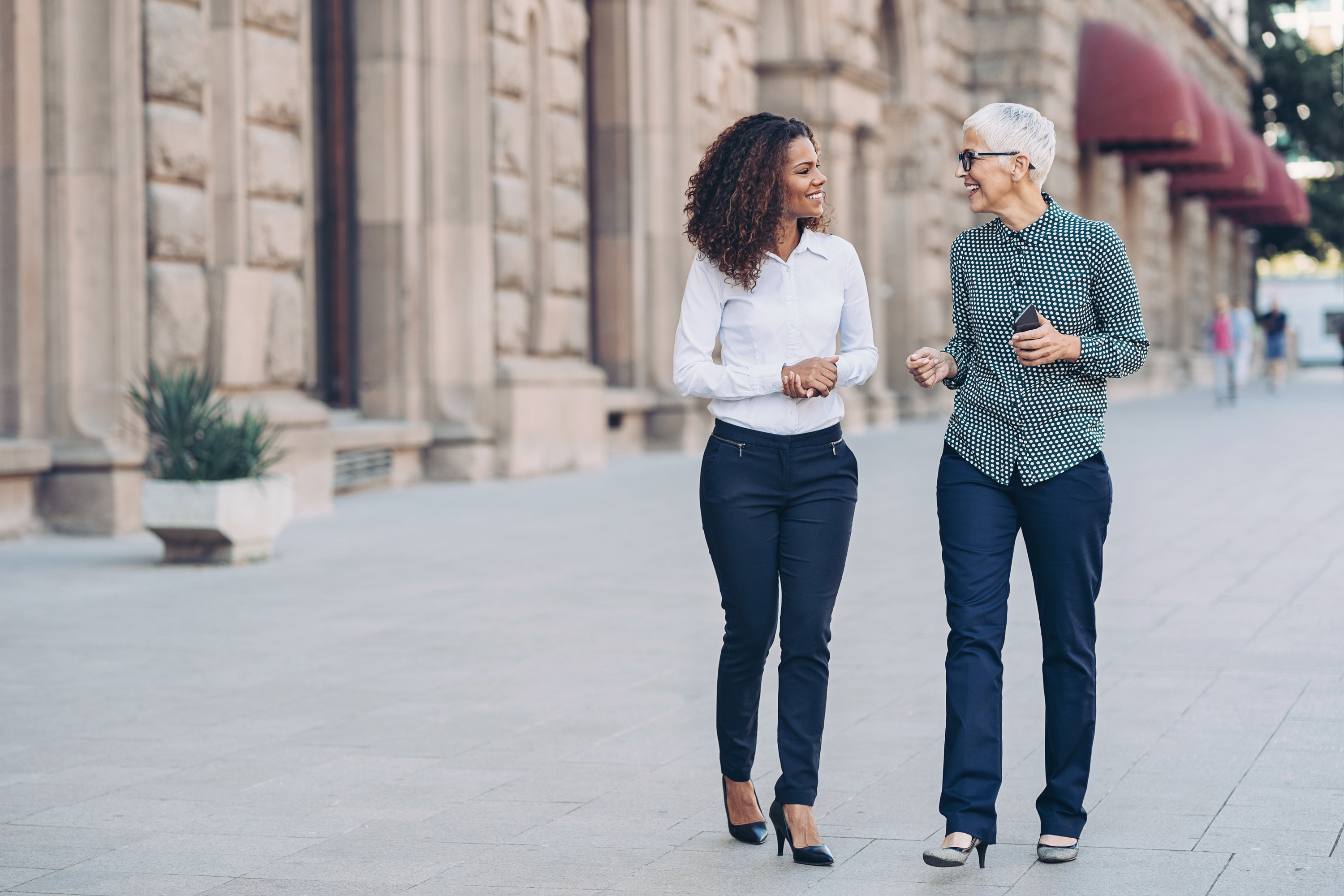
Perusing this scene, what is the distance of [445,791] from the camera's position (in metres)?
5.02

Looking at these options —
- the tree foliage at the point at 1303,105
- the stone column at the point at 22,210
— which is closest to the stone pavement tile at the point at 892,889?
the stone column at the point at 22,210

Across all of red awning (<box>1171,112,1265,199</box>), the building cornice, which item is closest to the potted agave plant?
red awning (<box>1171,112,1265,199</box>)

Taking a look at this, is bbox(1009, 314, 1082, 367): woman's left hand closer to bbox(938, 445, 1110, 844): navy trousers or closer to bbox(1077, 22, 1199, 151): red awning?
bbox(938, 445, 1110, 844): navy trousers

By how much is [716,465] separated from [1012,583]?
4.65 meters

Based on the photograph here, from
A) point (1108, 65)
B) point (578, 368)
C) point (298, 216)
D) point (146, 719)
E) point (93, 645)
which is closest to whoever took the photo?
point (146, 719)

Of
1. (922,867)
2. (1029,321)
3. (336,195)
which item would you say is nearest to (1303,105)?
(336,195)

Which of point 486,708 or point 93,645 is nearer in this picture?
point 486,708

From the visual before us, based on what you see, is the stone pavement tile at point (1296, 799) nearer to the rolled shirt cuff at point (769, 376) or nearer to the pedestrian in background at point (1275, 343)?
the rolled shirt cuff at point (769, 376)

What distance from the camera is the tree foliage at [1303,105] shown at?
53.2m

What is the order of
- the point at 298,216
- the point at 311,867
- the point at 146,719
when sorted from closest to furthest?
the point at 311,867 → the point at 146,719 → the point at 298,216

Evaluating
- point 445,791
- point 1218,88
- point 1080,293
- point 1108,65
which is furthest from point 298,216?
point 1218,88

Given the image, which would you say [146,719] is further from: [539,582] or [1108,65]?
[1108,65]

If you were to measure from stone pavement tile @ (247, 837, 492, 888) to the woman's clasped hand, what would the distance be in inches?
50.8

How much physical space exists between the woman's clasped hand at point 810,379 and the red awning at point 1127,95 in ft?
86.8
